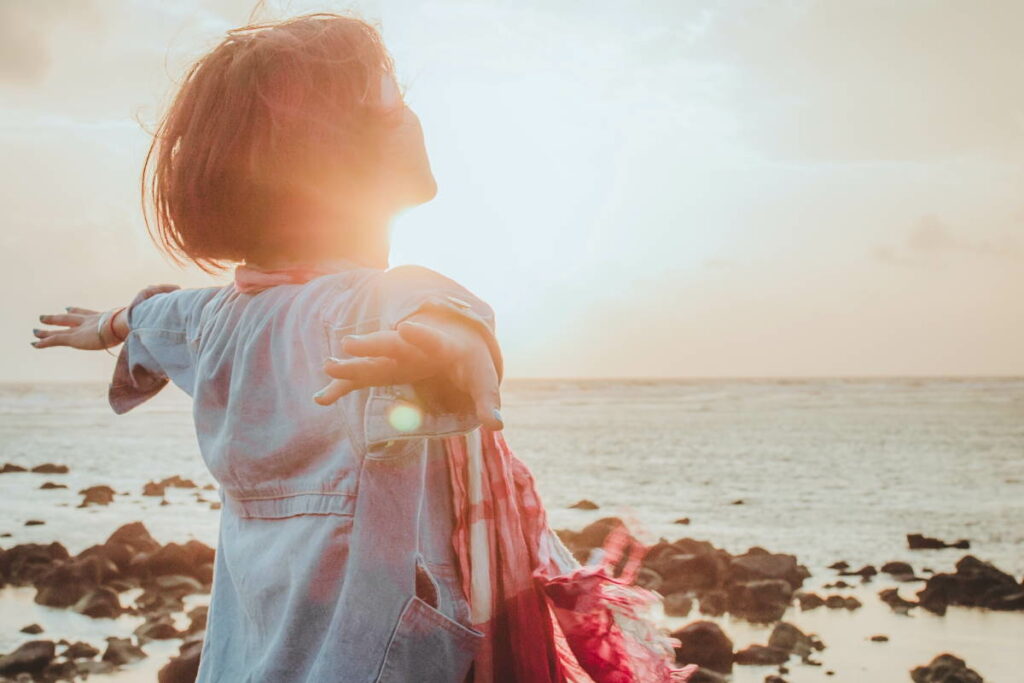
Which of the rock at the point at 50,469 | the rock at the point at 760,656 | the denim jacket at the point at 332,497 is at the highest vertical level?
the denim jacket at the point at 332,497

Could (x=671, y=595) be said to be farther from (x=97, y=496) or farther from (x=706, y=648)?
(x=97, y=496)

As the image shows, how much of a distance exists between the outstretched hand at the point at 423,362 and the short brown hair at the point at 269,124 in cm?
56

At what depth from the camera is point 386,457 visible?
135 cm

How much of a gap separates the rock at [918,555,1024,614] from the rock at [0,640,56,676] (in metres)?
5.88

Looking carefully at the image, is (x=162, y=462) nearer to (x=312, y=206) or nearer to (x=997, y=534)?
(x=997, y=534)

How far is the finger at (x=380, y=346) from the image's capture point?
110 centimetres

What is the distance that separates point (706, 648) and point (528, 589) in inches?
171

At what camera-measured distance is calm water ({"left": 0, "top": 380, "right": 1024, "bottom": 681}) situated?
20.4 ft

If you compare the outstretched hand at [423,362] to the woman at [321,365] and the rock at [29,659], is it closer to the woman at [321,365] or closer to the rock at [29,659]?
the woman at [321,365]

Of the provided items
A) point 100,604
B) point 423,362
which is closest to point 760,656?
point 100,604

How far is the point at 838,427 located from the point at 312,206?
26.6 metres

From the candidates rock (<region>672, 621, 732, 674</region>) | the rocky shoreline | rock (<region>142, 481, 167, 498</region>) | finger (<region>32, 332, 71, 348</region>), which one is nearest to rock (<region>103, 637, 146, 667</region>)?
the rocky shoreline

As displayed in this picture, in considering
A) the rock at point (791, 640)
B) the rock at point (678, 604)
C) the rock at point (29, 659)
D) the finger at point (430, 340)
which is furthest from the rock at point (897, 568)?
the finger at point (430, 340)

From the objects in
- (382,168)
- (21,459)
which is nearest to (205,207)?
(382,168)
